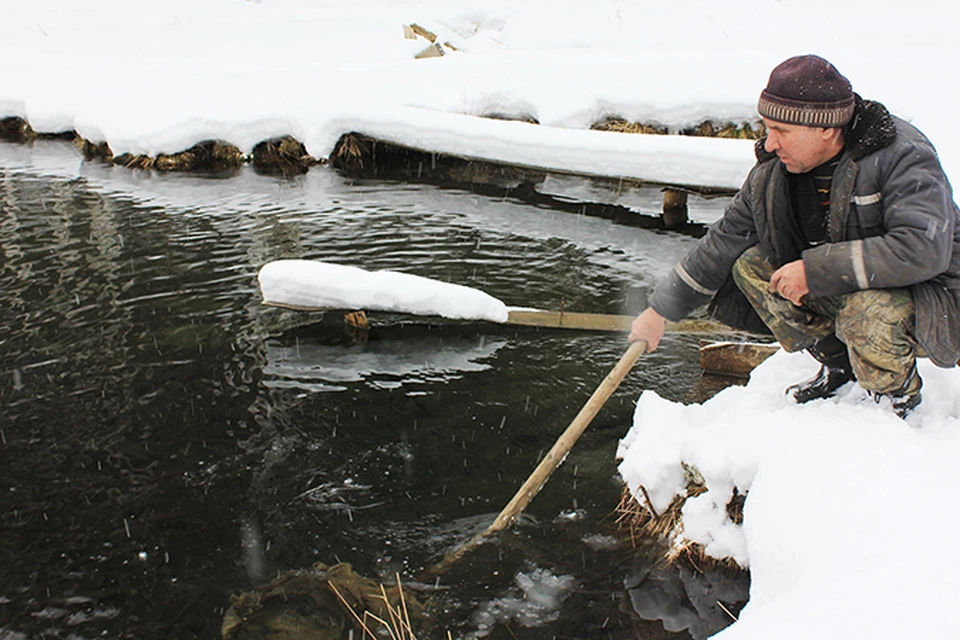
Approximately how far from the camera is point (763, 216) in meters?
3.21

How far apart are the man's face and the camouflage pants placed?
0.52m

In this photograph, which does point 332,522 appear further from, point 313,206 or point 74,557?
point 313,206

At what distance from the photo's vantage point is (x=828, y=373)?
3461mm

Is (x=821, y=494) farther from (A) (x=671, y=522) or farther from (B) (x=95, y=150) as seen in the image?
(B) (x=95, y=150)

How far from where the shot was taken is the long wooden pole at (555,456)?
132 inches

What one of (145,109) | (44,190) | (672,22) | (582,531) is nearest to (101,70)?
(145,109)

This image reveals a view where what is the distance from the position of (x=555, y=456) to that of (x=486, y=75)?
10895 millimetres

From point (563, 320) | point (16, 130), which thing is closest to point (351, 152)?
point (16, 130)

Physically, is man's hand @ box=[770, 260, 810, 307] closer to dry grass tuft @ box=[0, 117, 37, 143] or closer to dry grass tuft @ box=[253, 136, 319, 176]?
dry grass tuft @ box=[253, 136, 319, 176]

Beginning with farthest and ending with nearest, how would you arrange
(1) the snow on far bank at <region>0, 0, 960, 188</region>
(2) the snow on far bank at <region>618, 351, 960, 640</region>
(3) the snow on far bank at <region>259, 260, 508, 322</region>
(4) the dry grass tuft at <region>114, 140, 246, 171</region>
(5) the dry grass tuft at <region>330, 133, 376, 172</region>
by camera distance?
(5) the dry grass tuft at <region>330, 133, 376, 172</region>
(4) the dry grass tuft at <region>114, 140, 246, 171</region>
(1) the snow on far bank at <region>0, 0, 960, 188</region>
(3) the snow on far bank at <region>259, 260, 508, 322</region>
(2) the snow on far bank at <region>618, 351, 960, 640</region>

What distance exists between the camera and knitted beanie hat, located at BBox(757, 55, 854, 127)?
280 centimetres

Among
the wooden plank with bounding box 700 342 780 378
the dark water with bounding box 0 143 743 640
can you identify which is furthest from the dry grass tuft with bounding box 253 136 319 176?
the wooden plank with bounding box 700 342 780 378

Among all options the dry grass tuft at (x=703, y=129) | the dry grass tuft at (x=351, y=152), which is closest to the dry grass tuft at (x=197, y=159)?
the dry grass tuft at (x=351, y=152)

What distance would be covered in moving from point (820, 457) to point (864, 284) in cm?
64
